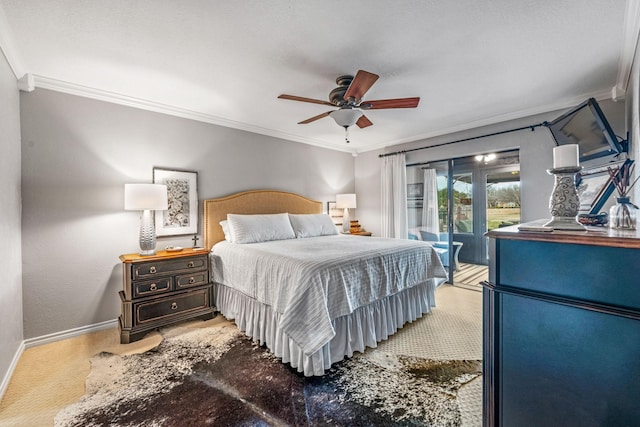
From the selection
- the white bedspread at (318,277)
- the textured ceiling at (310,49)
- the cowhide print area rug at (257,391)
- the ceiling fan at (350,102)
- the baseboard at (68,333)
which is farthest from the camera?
the baseboard at (68,333)

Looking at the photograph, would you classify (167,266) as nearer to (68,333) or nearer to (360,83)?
(68,333)

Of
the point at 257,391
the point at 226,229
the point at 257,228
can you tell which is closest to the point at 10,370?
the point at 257,391

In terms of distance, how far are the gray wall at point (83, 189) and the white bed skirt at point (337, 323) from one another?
4.22 feet

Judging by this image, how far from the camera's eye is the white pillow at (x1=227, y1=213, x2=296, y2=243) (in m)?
3.39

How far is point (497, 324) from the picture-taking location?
1.17 m

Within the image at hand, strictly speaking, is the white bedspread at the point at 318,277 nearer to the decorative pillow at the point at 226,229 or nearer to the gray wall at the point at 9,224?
the decorative pillow at the point at 226,229

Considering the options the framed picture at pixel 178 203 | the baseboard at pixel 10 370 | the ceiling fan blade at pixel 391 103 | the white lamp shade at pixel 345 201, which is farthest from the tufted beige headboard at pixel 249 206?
the ceiling fan blade at pixel 391 103

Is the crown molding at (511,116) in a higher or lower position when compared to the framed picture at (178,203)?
higher

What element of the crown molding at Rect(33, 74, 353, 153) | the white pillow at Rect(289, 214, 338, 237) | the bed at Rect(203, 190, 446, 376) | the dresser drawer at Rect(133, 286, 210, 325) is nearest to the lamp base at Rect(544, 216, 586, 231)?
the bed at Rect(203, 190, 446, 376)

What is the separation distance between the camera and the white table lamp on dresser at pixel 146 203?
108 inches

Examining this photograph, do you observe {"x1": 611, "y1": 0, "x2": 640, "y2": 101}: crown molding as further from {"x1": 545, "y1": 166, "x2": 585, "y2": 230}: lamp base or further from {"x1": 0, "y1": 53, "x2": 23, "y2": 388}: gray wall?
{"x1": 0, "y1": 53, "x2": 23, "y2": 388}: gray wall

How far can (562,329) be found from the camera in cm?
102

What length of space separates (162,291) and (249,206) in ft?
5.38

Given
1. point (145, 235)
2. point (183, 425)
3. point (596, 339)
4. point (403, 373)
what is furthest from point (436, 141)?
point (183, 425)
